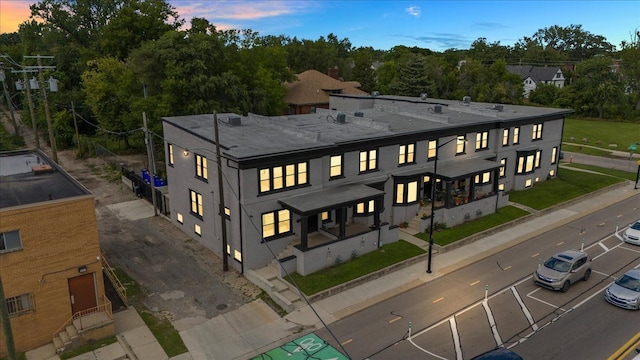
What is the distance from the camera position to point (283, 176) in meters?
28.1

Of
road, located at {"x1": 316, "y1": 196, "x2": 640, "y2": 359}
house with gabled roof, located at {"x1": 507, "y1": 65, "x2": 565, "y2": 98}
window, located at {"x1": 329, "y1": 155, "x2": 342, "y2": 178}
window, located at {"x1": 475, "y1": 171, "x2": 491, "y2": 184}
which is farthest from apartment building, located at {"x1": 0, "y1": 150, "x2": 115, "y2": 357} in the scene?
house with gabled roof, located at {"x1": 507, "y1": 65, "x2": 565, "y2": 98}

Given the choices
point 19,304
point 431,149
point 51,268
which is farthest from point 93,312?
point 431,149

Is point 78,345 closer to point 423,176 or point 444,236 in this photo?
point 444,236

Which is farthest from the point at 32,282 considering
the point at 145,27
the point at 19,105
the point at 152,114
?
the point at 19,105

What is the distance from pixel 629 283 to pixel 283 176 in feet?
66.9

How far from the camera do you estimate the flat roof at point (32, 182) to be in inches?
835

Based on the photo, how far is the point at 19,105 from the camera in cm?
10994

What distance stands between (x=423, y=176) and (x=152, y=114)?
30.2m

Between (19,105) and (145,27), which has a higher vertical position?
(145,27)

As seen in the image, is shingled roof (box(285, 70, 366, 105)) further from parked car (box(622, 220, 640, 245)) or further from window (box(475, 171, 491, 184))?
parked car (box(622, 220, 640, 245))

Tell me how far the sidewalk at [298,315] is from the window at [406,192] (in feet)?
10.2

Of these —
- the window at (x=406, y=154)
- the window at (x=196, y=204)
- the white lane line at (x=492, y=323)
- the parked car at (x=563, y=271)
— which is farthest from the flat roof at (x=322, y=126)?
the parked car at (x=563, y=271)

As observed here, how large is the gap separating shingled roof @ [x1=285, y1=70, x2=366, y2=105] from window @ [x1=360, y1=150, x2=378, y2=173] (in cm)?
4610

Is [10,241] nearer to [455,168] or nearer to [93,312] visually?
[93,312]
